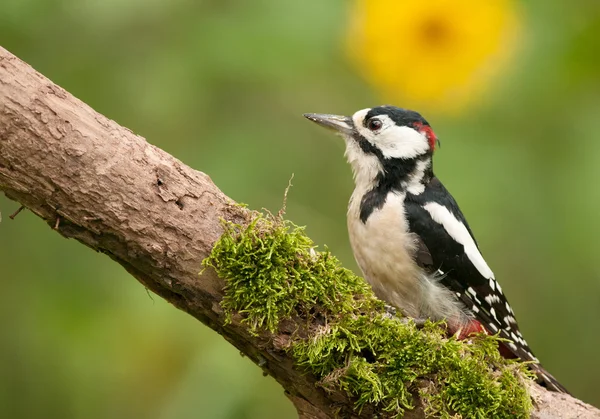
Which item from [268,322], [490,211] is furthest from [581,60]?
[268,322]

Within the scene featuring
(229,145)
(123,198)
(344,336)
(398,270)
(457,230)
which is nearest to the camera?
(123,198)

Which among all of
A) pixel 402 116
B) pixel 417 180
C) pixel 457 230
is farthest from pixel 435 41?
pixel 457 230

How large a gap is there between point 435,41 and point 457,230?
0.92 meters

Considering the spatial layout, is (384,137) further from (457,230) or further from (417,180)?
(457,230)

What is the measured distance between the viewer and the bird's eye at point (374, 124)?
367 cm

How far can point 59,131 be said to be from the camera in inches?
95.4

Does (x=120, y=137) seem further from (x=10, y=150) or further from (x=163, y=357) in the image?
(x=163, y=357)

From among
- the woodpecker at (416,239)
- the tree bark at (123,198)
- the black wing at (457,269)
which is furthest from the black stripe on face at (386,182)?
the tree bark at (123,198)

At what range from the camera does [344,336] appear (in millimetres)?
2629

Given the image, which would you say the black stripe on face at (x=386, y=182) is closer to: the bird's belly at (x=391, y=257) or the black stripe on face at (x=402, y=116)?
the bird's belly at (x=391, y=257)

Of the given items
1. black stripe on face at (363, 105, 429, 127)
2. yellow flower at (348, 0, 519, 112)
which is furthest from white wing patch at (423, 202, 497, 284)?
yellow flower at (348, 0, 519, 112)

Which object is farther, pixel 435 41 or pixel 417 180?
pixel 435 41

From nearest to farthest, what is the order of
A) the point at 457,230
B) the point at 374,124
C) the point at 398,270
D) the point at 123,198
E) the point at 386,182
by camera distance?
the point at 123,198, the point at 398,270, the point at 457,230, the point at 386,182, the point at 374,124

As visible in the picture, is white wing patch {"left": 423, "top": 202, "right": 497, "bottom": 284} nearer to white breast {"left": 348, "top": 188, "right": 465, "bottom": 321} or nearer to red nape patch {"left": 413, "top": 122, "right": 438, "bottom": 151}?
white breast {"left": 348, "top": 188, "right": 465, "bottom": 321}
